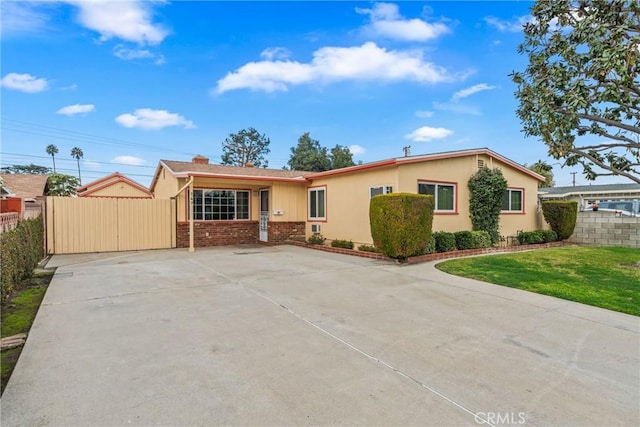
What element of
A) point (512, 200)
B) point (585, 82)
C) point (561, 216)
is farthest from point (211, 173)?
point (561, 216)

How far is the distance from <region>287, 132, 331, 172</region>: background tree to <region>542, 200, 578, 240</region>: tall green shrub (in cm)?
2347

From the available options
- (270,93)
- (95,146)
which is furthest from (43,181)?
(95,146)

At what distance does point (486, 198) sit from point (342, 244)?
5.48 m

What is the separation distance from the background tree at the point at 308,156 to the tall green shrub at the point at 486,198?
24.1m

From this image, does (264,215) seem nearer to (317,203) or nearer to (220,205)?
(220,205)

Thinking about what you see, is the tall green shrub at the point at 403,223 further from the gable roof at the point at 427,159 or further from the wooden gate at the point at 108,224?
the wooden gate at the point at 108,224

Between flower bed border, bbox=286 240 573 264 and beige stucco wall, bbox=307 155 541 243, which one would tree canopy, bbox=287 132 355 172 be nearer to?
beige stucco wall, bbox=307 155 541 243

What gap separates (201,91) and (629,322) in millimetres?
19617

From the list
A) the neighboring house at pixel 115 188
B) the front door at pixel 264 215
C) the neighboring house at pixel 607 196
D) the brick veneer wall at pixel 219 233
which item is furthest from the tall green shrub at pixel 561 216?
the neighboring house at pixel 115 188

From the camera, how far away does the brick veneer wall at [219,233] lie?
528 inches

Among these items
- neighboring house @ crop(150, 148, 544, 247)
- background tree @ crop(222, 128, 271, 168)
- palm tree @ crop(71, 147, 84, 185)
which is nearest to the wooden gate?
neighboring house @ crop(150, 148, 544, 247)

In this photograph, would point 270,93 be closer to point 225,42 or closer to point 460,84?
point 225,42

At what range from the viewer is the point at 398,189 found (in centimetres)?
1051

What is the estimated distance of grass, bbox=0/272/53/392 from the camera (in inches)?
128
